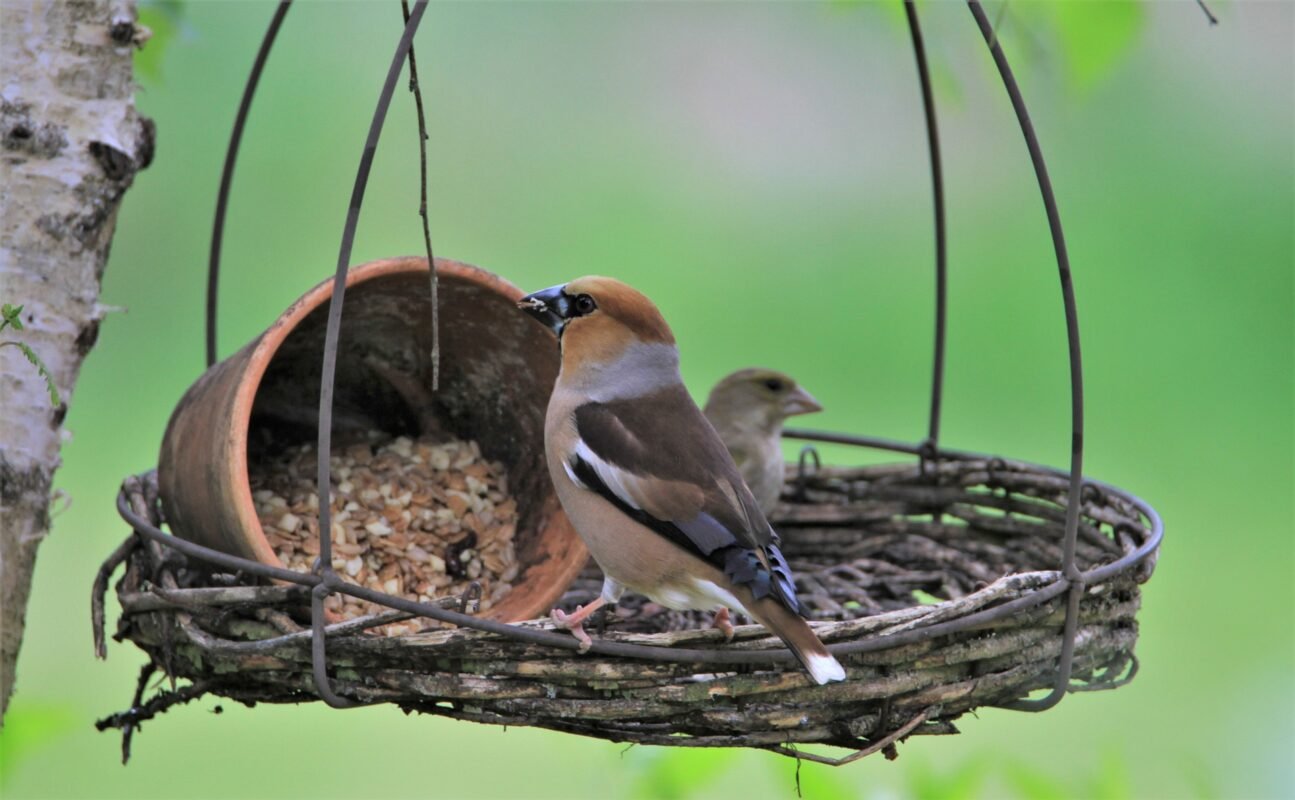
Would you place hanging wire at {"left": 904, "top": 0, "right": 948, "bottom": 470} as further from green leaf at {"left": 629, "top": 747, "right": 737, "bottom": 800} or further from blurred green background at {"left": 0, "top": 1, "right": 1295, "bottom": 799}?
blurred green background at {"left": 0, "top": 1, "right": 1295, "bottom": 799}

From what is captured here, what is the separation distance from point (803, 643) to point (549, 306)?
37.2 inches

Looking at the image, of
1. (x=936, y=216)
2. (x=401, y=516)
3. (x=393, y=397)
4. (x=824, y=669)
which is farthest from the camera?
(x=936, y=216)

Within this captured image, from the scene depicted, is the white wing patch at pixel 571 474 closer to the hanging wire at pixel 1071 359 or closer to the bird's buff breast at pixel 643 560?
the bird's buff breast at pixel 643 560

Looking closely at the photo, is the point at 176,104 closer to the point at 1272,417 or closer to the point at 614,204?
the point at 614,204

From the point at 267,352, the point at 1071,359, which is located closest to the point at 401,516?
the point at 267,352

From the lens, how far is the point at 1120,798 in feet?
7.45

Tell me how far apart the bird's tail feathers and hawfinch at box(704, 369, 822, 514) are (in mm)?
1637

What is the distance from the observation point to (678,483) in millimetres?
2543

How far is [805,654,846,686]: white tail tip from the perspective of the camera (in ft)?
7.15

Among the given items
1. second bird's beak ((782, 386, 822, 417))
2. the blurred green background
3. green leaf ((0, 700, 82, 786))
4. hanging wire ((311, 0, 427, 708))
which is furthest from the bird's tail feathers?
the blurred green background

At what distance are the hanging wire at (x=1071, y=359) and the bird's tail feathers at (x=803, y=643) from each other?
0.42 m

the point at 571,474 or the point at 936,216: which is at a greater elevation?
the point at 936,216

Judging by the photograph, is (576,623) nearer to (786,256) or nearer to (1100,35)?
(1100,35)

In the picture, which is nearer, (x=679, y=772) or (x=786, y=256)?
(x=679, y=772)
